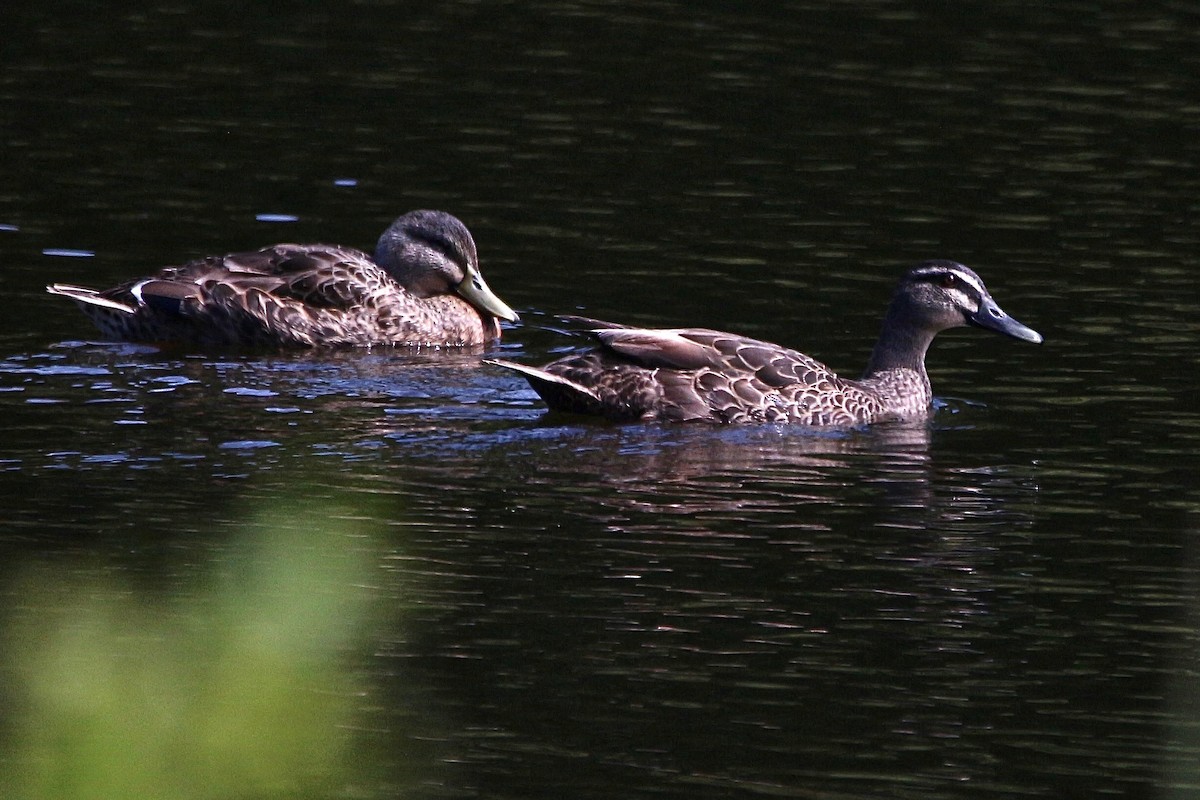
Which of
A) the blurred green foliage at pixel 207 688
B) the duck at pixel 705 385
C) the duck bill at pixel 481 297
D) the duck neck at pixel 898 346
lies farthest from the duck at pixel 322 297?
the blurred green foliage at pixel 207 688

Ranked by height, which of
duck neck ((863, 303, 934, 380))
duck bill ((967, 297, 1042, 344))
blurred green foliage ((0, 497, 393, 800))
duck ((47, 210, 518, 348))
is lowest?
duck ((47, 210, 518, 348))

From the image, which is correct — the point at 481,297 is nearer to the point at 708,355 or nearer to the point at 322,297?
the point at 322,297

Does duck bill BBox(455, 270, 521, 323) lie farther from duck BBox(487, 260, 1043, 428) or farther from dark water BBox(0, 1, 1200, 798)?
duck BBox(487, 260, 1043, 428)

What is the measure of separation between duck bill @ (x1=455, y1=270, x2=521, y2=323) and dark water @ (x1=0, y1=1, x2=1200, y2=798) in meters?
0.19

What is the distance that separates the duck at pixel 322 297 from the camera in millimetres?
13234

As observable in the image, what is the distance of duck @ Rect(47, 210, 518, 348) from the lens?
13.2 meters

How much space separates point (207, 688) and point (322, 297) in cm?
1175

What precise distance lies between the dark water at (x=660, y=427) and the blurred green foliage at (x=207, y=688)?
2.8 inches

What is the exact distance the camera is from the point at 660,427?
1151cm

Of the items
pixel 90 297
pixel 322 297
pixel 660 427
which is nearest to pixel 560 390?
pixel 660 427

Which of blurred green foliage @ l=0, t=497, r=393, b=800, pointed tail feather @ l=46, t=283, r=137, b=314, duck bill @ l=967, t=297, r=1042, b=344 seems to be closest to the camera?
blurred green foliage @ l=0, t=497, r=393, b=800

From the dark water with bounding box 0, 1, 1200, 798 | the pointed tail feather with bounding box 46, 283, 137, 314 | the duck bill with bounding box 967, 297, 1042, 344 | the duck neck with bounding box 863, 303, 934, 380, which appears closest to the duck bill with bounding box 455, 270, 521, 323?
the dark water with bounding box 0, 1, 1200, 798

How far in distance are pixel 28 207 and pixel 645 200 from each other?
4.89 meters

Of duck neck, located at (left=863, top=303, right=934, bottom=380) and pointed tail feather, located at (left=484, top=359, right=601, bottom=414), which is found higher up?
duck neck, located at (left=863, top=303, right=934, bottom=380)
